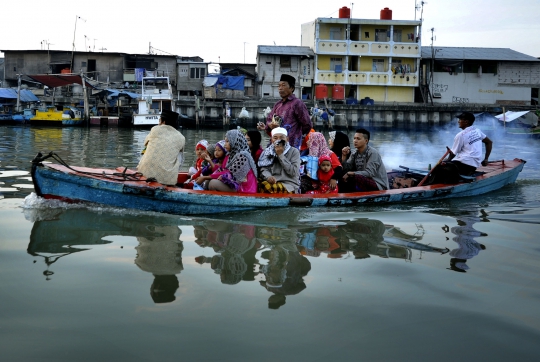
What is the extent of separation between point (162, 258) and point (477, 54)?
43283mm

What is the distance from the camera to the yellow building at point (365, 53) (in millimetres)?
40469

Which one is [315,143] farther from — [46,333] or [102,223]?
[46,333]

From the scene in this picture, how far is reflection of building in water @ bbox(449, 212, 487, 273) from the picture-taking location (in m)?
4.51


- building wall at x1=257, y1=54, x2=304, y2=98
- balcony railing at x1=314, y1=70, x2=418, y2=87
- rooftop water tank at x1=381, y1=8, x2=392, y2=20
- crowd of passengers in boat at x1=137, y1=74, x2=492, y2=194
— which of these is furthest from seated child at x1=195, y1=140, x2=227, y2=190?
rooftop water tank at x1=381, y1=8, x2=392, y2=20

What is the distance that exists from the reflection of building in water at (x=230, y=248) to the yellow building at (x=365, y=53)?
35699 mm

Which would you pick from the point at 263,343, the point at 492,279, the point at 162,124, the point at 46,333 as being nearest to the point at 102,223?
the point at 162,124

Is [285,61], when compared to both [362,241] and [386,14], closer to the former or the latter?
[386,14]

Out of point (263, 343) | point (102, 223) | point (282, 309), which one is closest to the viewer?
point (263, 343)

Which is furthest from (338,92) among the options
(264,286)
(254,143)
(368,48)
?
(264,286)

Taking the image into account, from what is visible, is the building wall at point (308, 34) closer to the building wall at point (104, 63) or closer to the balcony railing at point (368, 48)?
the balcony railing at point (368, 48)

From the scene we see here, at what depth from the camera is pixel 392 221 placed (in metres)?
6.29

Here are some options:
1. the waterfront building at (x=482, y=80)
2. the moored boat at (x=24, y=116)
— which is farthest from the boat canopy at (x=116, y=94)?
the waterfront building at (x=482, y=80)

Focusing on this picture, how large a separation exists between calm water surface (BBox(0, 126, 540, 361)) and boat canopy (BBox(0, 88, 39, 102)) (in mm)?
32762

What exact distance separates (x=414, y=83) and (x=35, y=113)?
90.7 feet
